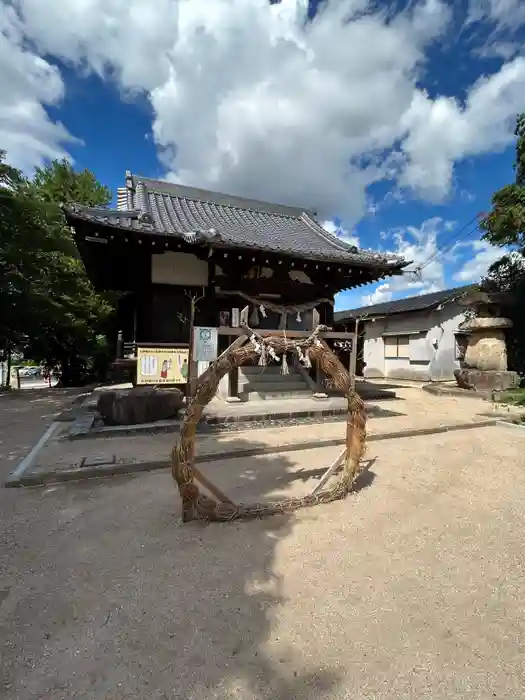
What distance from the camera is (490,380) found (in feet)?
41.5

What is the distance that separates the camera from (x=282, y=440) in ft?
20.4

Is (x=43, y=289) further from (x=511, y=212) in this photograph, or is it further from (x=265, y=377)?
(x=511, y=212)

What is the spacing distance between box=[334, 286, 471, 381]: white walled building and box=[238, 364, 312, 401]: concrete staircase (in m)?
7.23

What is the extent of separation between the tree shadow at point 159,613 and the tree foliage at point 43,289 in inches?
425

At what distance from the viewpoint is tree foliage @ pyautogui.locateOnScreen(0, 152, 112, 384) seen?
1147 cm

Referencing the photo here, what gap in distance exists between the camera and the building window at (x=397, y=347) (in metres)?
20.3

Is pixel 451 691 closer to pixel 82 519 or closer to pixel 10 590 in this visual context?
pixel 10 590

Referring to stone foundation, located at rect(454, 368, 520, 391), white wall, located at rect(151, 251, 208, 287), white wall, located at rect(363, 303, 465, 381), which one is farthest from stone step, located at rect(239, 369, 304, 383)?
white wall, located at rect(363, 303, 465, 381)

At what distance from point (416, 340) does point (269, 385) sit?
12.7 metres

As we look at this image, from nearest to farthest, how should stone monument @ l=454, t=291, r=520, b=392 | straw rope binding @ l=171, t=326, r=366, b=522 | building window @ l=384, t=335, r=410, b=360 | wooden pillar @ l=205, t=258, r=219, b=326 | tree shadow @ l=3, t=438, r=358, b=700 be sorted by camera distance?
tree shadow @ l=3, t=438, r=358, b=700
straw rope binding @ l=171, t=326, r=366, b=522
wooden pillar @ l=205, t=258, r=219, b=326
stone monument @ l=454, t=291, r=520, b=392
building window @ l=384, t=335, r=410, b=360

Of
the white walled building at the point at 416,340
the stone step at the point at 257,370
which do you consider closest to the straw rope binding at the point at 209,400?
the stone step at the point at 257,370

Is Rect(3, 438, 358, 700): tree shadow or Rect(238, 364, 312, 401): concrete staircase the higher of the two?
Rect(238, 364, 312, 401): concrete staircase

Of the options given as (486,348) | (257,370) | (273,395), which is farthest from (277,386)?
(486,348)

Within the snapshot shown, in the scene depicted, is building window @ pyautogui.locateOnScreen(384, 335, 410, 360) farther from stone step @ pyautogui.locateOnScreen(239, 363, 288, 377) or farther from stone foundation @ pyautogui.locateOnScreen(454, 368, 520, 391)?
stone step @ pyautogui.locateOnScreen(239, 363, 288, 377)
